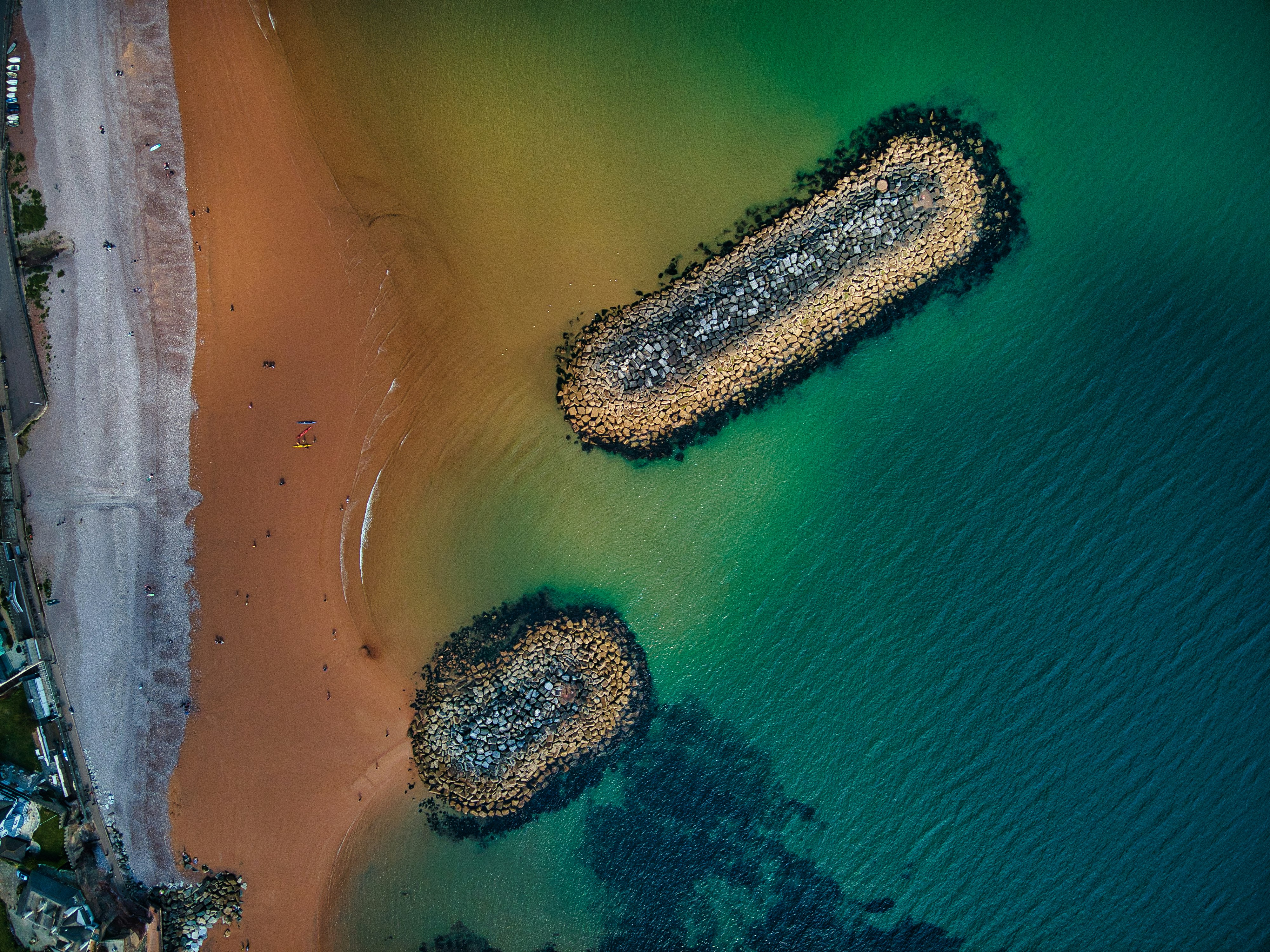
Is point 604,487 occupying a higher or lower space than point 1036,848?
higher

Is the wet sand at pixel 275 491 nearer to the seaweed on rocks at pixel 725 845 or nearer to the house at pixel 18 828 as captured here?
the house at pixel 18 828

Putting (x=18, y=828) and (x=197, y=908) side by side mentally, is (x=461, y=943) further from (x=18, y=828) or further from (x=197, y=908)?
(x=18, y=828)

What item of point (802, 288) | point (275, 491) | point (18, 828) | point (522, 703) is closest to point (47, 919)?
point (18, 828)

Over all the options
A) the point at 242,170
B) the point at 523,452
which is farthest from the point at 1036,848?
the point at 242,170

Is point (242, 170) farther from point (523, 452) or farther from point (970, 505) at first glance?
point (970, 505)

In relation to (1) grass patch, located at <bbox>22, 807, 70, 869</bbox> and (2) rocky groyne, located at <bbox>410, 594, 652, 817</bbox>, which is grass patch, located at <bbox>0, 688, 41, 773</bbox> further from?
(2) rocky groyne, located at <bbox>410, 594, 652, 817</bbox>

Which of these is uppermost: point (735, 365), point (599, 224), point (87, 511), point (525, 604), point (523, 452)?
point (599, 224)

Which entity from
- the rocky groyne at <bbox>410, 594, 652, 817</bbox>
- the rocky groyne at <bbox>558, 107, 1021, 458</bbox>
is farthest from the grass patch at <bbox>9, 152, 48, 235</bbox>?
the rocky groyne at <bbox>410, 594, 652, 817</bbox>
